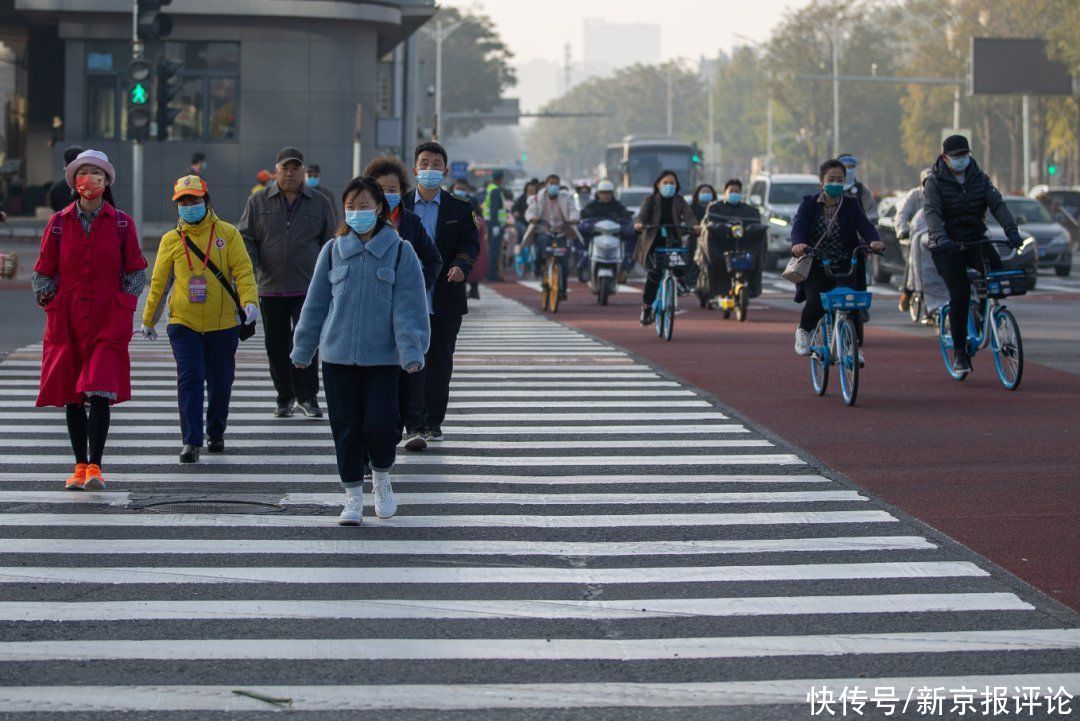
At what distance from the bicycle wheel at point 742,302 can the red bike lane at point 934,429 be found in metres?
1.37

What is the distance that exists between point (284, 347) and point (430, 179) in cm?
209

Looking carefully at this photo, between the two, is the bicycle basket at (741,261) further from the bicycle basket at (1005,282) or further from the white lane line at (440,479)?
the white lane line at (440,479)

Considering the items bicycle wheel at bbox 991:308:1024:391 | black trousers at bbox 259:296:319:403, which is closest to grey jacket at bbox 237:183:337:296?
black trousers at bbox 259:296:319:403

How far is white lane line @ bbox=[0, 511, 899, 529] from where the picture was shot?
8.60 metres

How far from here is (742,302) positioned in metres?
22.5

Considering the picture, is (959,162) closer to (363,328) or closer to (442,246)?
(442,246)

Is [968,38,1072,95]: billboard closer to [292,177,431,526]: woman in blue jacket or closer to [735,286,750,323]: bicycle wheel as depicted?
[735,286,750,323]: bicycle wheel

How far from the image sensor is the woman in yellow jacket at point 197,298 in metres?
10.5

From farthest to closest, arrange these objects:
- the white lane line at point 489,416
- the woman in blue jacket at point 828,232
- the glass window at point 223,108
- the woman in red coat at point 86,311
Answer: the glass window at point 223,108 → the woman in blue jacket at point 828,232 → the white lane line at point 489,416 → the woman in red coat at point 86,311

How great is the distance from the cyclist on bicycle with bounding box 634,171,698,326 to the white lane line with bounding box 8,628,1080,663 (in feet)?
47.0

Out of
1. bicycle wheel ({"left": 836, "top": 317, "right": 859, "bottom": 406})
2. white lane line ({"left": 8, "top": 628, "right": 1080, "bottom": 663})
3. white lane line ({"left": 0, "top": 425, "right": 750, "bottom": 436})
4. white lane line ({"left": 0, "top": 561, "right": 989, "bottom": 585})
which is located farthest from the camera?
bicycle wheel ({"left": 836, "top": 317, "right": 859, "bottom": 406})

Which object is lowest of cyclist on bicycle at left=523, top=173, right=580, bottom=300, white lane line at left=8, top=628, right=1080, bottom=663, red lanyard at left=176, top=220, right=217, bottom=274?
white lane line at left=8, top=628, right=1080, bottom=663

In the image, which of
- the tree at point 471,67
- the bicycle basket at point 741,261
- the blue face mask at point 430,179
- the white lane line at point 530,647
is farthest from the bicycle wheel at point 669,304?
the tree at point 471,67

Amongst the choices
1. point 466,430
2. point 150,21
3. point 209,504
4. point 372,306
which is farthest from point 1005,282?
point 150,21
